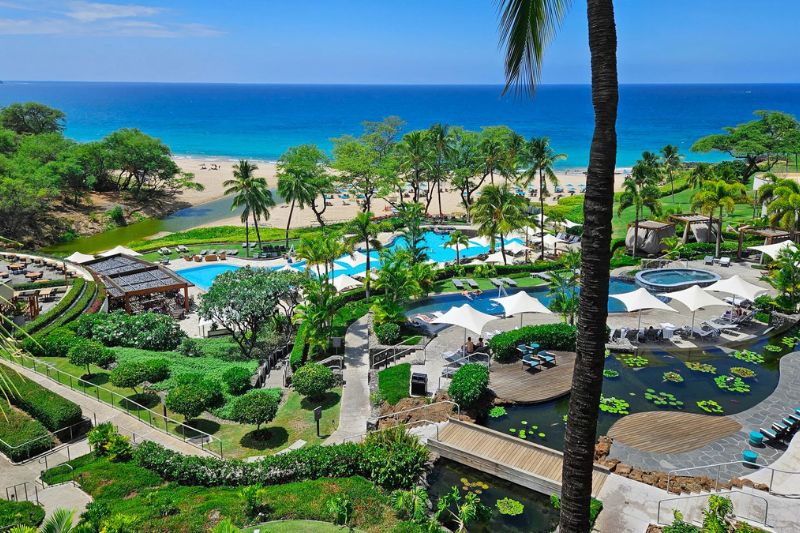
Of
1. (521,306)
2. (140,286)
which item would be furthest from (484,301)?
(140,286)

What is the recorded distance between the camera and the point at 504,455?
19.2 metres

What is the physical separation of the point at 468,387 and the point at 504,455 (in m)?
3.64

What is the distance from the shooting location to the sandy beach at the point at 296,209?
235 feet

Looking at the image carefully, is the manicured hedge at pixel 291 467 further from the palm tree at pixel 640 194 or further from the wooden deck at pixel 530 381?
the palm tree at pixel 640 194

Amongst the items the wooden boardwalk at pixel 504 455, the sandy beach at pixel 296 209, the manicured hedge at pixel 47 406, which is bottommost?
the wooden boardwalk at pixel 504 455

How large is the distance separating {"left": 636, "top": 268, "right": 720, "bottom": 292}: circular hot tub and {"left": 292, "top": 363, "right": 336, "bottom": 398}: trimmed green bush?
72.8ft

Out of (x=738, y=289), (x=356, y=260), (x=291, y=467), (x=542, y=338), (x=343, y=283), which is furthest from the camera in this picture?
(x=356, y=260)

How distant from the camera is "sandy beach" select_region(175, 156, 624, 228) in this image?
71550 mm

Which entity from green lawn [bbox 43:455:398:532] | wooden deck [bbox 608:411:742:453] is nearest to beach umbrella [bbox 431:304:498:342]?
wooden deck [bbox 608:411:742:453]

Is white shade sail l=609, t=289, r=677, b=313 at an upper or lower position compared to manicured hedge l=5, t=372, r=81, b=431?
upper

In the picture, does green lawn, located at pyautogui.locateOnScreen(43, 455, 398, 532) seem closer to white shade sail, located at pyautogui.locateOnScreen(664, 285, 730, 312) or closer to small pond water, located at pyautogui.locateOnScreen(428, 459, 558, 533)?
small pond water, located at pyautogui.locateOnScreen(428, 459, 558, 533)

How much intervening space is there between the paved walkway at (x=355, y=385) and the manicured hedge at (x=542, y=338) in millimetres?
6006

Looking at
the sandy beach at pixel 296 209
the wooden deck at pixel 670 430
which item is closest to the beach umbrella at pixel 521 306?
the wooden deck at pixel 670 430

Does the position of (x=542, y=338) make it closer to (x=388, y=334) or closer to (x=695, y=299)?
(x=388, y=334)
